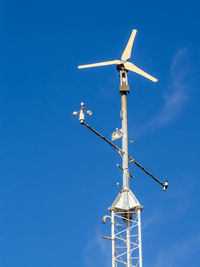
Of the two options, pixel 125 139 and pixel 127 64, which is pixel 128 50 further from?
pixel 125 139

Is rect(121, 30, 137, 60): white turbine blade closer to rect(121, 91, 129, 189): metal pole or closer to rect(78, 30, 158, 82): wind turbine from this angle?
rect(78, 30, 158, 82): wind turbine

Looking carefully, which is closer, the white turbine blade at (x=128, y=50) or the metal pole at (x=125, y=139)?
the metal pole at (x=125, y=139)

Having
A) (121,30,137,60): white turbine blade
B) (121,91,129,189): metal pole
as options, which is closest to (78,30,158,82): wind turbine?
(121,30,137,60): white turbine blade

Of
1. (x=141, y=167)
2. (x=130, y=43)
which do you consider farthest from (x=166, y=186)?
(x=130, y=43)

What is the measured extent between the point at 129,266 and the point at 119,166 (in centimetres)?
645

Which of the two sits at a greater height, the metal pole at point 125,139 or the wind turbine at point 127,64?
the wind turbine at point 127,64

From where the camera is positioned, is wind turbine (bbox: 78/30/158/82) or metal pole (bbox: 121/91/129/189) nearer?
metal pole (bbox: 121/91/129/189)

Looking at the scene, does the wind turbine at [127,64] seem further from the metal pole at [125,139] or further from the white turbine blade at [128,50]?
the metal pole at [125,139]

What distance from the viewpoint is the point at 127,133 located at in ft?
142

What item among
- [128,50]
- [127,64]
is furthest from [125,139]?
[128,50]

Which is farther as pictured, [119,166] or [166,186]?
[166,186]

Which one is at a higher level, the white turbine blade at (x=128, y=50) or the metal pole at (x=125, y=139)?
the white turbine blade at (x=128, y=50)

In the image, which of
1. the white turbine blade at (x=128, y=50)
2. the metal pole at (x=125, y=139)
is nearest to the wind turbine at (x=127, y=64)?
the white turbine blade at (x=128, y=50)

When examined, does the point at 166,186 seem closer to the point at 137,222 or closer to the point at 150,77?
the point at 137,222
